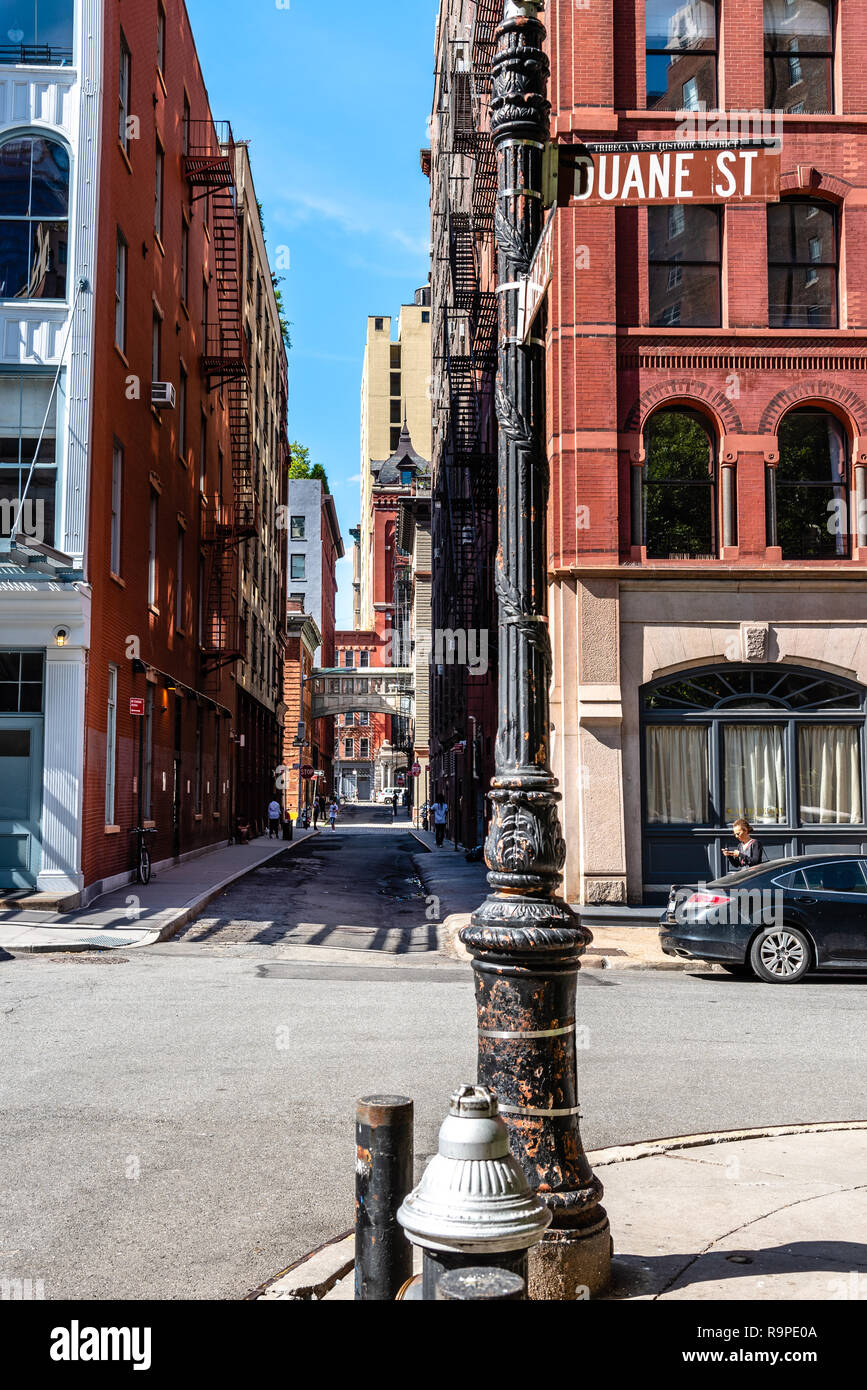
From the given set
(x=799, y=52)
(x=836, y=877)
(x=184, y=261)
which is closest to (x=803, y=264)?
(x=799, y=52)

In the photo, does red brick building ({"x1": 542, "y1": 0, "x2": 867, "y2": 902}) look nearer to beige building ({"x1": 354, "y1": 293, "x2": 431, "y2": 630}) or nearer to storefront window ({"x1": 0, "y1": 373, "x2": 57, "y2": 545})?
storefront window ({"x1": 0, "y1": 373, "x2": 57, "y2": 545})

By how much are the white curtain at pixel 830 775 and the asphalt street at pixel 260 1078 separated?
686cm

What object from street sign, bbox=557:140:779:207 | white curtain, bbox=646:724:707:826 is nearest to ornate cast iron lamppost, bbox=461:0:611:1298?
street sign, bbox=557:140:779:207

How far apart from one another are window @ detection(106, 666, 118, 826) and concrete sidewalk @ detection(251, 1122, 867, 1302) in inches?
626

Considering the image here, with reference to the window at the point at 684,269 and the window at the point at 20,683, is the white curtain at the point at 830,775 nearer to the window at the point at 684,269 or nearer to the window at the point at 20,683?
the window at the point at 684,269

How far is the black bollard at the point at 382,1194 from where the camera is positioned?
13.4 ft

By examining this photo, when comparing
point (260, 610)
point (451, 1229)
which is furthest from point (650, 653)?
point (260, 610)

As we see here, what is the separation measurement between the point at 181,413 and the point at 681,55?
1392 centimetres

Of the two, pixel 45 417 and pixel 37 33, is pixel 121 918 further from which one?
pixel 37 33

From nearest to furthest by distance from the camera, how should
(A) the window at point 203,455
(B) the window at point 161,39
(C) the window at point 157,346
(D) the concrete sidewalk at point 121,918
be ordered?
(D) the concrete sidewalk at point 121,918 < (C) the window at point 157,346 < (B) the window at point 161,39 < (A) the window at point 203,455

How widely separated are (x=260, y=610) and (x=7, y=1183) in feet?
153

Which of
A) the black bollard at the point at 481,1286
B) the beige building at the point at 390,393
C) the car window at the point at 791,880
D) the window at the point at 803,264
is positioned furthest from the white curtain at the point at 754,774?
the beige building at the point at 390,393

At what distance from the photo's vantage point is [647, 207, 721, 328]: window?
21469 mm
